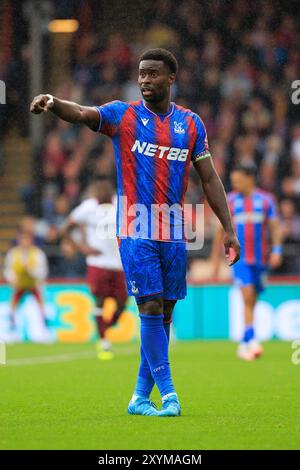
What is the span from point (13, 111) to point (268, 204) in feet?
37.7

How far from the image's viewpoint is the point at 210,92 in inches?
863

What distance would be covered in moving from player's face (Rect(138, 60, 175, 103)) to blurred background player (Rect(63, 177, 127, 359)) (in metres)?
6.67

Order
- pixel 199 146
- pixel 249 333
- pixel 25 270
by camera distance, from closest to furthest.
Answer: pixel 199 146 < pixel 249 333 < pixel 25 270

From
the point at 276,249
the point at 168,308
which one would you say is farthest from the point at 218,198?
the point at 276,249

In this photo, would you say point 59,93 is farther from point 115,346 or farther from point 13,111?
point 115,346

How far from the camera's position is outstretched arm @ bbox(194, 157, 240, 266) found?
7773mm

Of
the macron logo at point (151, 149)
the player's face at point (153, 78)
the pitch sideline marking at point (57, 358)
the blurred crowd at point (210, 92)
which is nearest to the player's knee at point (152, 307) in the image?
the macron logo at point (151, 149)

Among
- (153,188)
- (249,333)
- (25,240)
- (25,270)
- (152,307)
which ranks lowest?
(152,307)

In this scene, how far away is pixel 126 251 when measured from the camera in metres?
7.64

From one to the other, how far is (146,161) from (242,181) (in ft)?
20.4

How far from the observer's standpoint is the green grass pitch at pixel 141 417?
21.0ft
